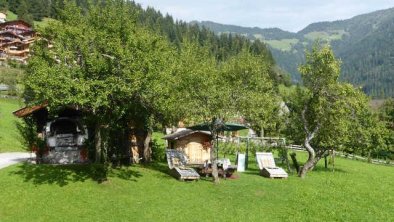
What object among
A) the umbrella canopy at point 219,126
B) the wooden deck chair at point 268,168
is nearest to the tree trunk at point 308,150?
the wooden deck chair at point 268,168

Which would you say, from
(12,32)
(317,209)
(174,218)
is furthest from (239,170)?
(12,32)

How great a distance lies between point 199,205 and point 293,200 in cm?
608

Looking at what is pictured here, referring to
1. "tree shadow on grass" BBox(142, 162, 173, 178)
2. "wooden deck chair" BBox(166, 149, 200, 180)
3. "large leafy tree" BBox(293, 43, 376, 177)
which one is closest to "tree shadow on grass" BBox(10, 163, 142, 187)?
"tree shadow on grass" BBox(142, 162, 173, 178)

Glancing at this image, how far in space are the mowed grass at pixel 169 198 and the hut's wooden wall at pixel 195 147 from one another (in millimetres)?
9653

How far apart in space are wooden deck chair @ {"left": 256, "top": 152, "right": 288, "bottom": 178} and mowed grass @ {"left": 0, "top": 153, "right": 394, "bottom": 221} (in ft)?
4.17

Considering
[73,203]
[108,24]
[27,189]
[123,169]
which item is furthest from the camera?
[123,169]

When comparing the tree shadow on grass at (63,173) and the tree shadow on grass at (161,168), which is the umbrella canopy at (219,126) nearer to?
the tree shadow on grass at (161,168)

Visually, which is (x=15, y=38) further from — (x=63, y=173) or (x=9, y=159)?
(x=63, y=173)

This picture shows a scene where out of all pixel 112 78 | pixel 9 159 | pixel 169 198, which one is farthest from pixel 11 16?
pixel 169 198

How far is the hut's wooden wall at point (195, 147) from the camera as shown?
40.7m

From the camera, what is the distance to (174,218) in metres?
21.2

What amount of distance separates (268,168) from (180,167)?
7479 millimetres

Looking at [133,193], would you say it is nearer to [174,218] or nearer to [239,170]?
[174,218]

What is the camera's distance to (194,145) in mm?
41250
